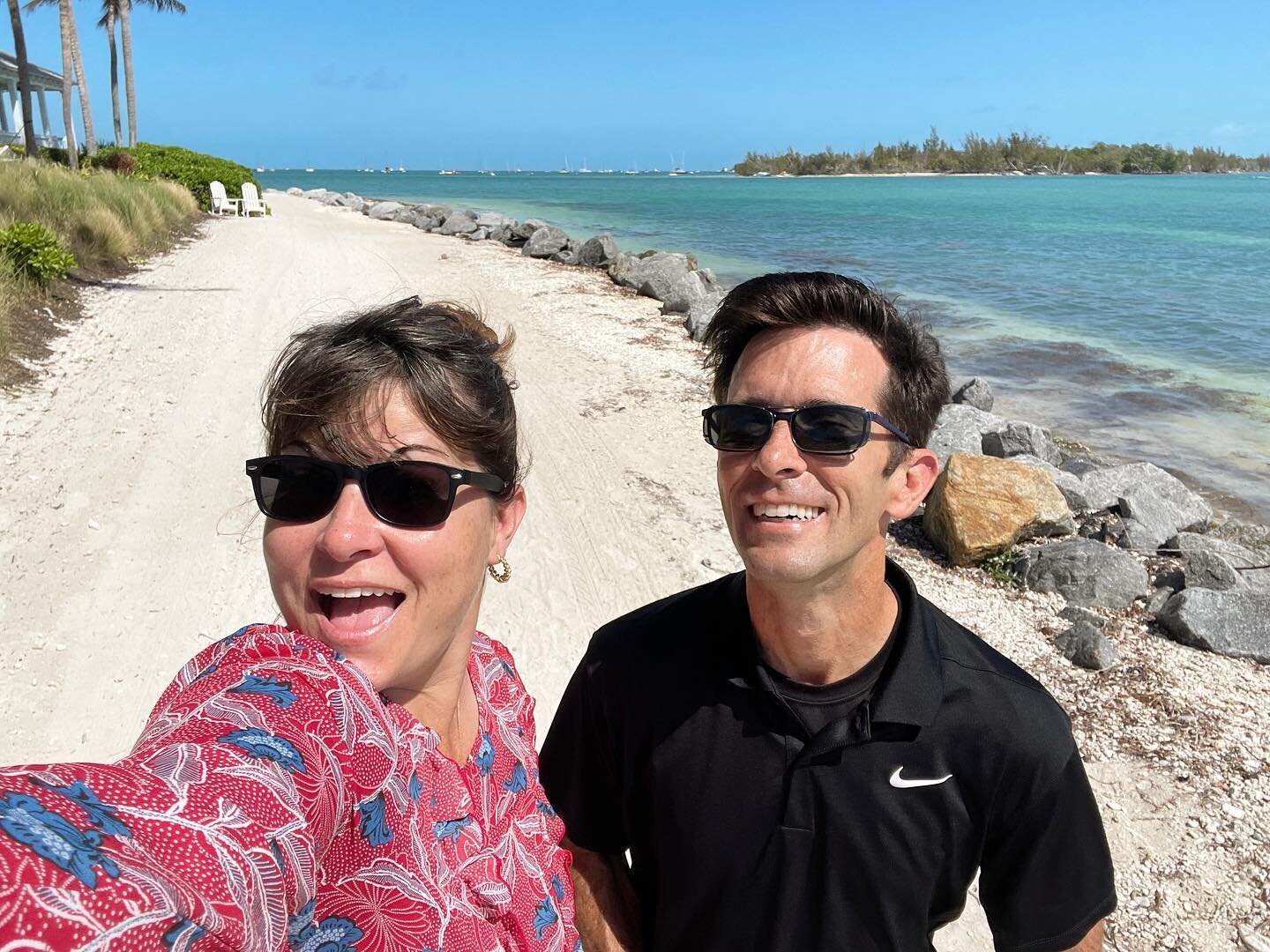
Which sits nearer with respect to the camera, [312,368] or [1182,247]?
[312,368]

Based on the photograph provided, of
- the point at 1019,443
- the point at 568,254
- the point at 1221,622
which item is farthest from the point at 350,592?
the point at 568,254

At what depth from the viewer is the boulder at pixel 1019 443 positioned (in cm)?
870

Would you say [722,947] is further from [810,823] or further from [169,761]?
[169,761]

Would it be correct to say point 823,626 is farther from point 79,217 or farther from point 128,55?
point 128,55

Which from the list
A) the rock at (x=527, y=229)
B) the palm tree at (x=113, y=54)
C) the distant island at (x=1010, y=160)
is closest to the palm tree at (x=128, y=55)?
the palm tree at (x=113, y=54)

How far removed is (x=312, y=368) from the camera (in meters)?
1.53

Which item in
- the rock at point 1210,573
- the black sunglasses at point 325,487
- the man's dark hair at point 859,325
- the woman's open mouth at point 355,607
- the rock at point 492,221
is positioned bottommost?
the rock at point 1210,573

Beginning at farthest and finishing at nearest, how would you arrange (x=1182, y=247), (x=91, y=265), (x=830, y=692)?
(x=1182, y=247), (x=91, y=265), (x=830, y=692)

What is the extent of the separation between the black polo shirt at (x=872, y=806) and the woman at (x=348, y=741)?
0.29 meters

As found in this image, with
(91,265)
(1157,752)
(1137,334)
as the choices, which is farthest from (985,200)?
(1157,752)

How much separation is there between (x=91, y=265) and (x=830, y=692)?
14.7 metres

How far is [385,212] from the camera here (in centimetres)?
3384

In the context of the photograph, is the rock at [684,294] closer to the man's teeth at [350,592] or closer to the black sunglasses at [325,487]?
the black sunglasses at [325,487]

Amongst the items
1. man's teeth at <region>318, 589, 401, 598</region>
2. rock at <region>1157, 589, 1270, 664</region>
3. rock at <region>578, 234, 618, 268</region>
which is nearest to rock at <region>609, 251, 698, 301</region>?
rock at <region>578, 234, 618, 268</region>
